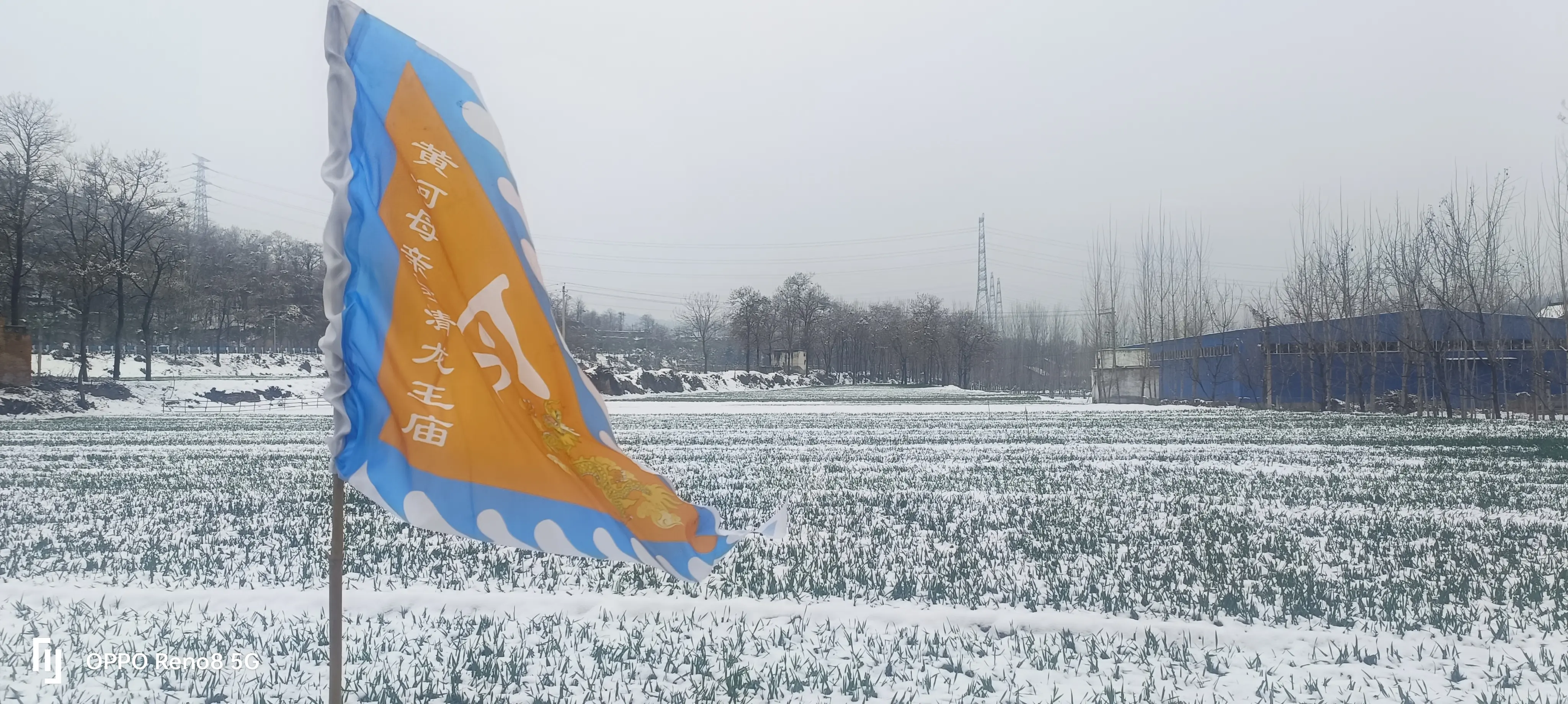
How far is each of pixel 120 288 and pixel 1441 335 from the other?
58.9m

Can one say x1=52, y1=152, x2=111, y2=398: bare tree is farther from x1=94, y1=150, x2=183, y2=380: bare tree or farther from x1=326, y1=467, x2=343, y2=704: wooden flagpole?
x1=326, y1=467, x2=343, y2=704: wooden flagpole

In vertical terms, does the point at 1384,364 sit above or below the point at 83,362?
below

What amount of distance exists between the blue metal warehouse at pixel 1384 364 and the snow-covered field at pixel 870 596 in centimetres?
2260

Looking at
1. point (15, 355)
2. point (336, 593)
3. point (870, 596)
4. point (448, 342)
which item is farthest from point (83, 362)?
point (448, 342)

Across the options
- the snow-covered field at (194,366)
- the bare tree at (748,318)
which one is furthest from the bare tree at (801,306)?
the snow-covered field at (194,366)

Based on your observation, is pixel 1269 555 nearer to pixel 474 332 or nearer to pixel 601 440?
pixel 601 440

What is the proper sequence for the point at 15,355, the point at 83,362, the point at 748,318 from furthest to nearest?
1. the point at 748,318
2. the point at 83,362
3. the point at 15,355

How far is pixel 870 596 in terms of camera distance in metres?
5.98

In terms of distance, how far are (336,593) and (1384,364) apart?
46.2 m

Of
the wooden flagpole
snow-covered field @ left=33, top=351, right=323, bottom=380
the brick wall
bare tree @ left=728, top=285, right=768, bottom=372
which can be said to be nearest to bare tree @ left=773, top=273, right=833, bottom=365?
bare tree @ left=728, top=285, right=768, bottom=372

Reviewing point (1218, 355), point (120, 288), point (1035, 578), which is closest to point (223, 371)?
point (120, 288)

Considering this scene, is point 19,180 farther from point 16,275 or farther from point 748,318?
point 748,318

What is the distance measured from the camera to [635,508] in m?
3.08

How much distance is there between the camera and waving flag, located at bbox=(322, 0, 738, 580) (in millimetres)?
2857
